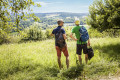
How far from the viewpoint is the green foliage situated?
1012 centimetres

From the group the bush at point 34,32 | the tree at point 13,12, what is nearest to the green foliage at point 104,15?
the tree at point 13,12

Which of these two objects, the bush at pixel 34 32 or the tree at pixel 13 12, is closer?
the tree at pixel 13 12

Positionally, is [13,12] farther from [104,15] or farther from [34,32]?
[34,32]

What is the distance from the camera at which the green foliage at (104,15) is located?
10117 millimetres

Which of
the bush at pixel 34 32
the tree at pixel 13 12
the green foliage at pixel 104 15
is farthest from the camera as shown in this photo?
the bush at pixel 34 32

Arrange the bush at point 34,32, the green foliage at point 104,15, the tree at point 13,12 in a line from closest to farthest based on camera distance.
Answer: the tree at point 13,12 → the green foliage at point 104,15 → the bush at point 34,32

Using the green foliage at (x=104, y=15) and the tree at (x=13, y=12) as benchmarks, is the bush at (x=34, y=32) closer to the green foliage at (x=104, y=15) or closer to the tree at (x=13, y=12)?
the green foliage at (x=104, y=15)

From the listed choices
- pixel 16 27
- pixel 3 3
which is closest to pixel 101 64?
pixel 16 27

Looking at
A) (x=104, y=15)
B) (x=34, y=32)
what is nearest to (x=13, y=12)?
(x=104, y=15)

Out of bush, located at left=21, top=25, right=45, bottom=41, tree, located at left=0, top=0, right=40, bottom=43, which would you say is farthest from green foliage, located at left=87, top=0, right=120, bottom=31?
bush, located at left=21, top=25, right=45, bottom=41

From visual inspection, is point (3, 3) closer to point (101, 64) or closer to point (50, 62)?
point (50, 62)

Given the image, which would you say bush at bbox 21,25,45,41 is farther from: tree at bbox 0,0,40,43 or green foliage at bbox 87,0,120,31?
tree at bbox 0,0,40,43

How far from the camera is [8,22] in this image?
657 cm

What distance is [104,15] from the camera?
11125mm
